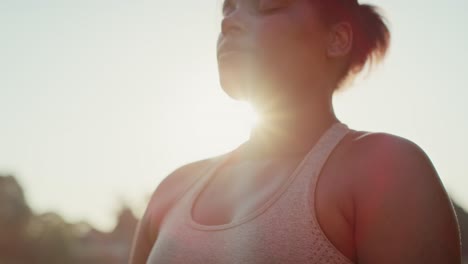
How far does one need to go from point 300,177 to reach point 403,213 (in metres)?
0.36

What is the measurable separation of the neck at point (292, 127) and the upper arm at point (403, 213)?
463 mm

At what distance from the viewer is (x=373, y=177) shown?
182 cm

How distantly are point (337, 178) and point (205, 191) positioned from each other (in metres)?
0.60

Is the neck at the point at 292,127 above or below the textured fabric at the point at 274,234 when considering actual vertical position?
above

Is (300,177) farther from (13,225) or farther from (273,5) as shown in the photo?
(13,225)

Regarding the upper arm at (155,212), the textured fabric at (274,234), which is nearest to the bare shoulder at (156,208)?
the upper arm at (155,212)

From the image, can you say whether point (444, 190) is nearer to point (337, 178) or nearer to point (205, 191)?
point (337, 178)

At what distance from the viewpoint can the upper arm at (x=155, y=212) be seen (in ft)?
7.93

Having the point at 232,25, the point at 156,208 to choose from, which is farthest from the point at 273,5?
the point at 156,208

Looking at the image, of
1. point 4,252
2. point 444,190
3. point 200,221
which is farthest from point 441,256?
point 4,252

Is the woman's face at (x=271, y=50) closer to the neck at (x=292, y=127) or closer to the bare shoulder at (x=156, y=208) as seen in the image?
the neck at (x=292, y=127)

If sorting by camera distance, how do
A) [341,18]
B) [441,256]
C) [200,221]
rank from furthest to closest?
[341,18]
[200,221]
[441,256]

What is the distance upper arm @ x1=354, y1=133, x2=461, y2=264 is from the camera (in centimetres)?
170

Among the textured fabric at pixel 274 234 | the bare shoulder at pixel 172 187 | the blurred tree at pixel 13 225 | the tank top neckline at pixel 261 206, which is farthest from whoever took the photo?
the blurred tree at pixel 13 225
